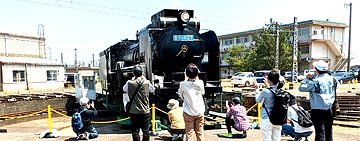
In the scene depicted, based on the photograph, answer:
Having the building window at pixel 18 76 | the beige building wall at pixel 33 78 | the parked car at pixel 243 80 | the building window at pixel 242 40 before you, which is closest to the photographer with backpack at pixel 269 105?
the parked car at pixel 243 80


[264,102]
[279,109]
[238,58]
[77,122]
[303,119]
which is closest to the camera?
[279,109]

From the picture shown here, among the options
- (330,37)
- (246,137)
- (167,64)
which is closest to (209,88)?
(167,64)

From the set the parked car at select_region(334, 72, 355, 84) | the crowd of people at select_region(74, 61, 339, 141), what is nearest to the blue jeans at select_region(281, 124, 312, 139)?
the crowd of people at select_region(74, 61, 339, 141)

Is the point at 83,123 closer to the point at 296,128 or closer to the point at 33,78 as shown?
the point at 296,128

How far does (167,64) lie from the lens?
308 inches

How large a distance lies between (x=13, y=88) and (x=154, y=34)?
80.8ft

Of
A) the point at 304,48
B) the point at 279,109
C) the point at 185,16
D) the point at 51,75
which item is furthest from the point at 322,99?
the point at 304,48

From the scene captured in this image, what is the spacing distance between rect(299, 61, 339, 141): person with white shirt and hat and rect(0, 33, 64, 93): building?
Result: 28.4 meters

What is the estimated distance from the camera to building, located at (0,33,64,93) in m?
26.1

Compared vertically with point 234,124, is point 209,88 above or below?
above

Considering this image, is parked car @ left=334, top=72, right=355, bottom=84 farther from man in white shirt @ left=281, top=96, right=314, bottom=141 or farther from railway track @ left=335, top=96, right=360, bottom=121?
man in white shirt @ left=281, top=96, right=314, bottom=141

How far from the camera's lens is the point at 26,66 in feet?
89.5

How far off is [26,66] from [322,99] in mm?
29339

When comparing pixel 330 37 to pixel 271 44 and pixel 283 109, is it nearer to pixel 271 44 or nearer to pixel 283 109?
pixel 271 44
